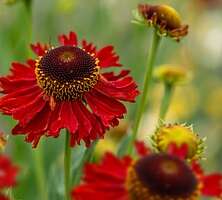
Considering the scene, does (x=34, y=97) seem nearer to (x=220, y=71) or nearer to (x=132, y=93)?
(x=132, y=93)

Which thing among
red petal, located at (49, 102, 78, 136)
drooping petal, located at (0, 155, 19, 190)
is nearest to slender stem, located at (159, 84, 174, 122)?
red petal, located at (49, 102, 78, 136)

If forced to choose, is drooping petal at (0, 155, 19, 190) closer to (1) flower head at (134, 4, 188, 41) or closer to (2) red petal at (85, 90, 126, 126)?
(2) red petal at (85, 90, 126, 126)

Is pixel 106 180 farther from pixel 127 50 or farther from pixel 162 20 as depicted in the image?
pixel 127 50

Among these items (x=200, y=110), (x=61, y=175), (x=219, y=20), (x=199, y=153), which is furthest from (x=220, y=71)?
(x=199, y=153)

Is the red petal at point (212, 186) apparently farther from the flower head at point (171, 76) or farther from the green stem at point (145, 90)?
the flower head at point (171, 76)

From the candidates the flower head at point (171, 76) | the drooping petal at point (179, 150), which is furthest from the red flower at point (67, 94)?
the flower head at point (171, 76)

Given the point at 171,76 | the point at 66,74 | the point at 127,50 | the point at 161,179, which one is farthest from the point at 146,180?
the point at 127,50
